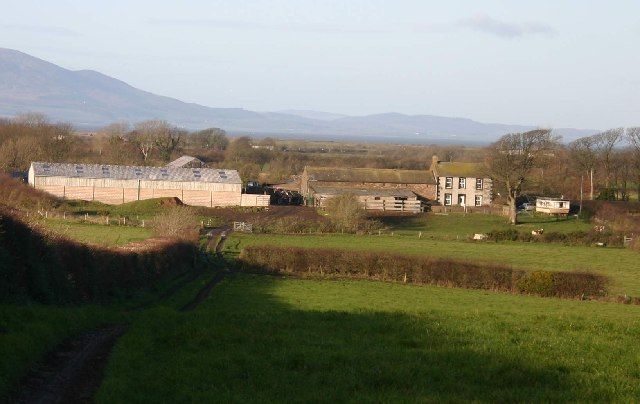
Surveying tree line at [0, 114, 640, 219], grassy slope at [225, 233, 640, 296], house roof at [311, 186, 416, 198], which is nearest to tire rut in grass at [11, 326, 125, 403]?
grassy slope at [225, 233, 640, 296]

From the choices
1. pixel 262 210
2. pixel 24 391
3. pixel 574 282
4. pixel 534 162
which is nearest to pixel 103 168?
pixel 262 210

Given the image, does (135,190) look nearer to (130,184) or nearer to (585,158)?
(130,184)

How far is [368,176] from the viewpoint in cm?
8056

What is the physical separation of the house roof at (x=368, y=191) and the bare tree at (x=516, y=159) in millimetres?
9750

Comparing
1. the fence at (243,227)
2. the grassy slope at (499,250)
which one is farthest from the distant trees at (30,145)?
Answer: the grassy slope at (499,250)

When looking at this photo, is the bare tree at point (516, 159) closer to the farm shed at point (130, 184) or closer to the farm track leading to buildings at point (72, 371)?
the farm shed at point (130, 184)

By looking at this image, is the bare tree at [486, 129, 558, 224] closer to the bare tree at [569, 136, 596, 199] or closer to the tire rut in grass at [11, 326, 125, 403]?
the bare tree at [569, 136, 596, 199]

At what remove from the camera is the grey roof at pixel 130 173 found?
6906 cm

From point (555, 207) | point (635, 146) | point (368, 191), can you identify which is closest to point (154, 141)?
point (368, 191)

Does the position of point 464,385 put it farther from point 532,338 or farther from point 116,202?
point 116,202

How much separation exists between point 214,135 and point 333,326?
5679 inches

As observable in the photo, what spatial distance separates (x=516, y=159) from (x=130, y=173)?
1284 inches

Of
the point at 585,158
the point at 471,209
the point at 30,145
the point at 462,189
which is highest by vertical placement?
the point at 585,158

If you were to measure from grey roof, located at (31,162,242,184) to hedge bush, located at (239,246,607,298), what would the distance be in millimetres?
32189
